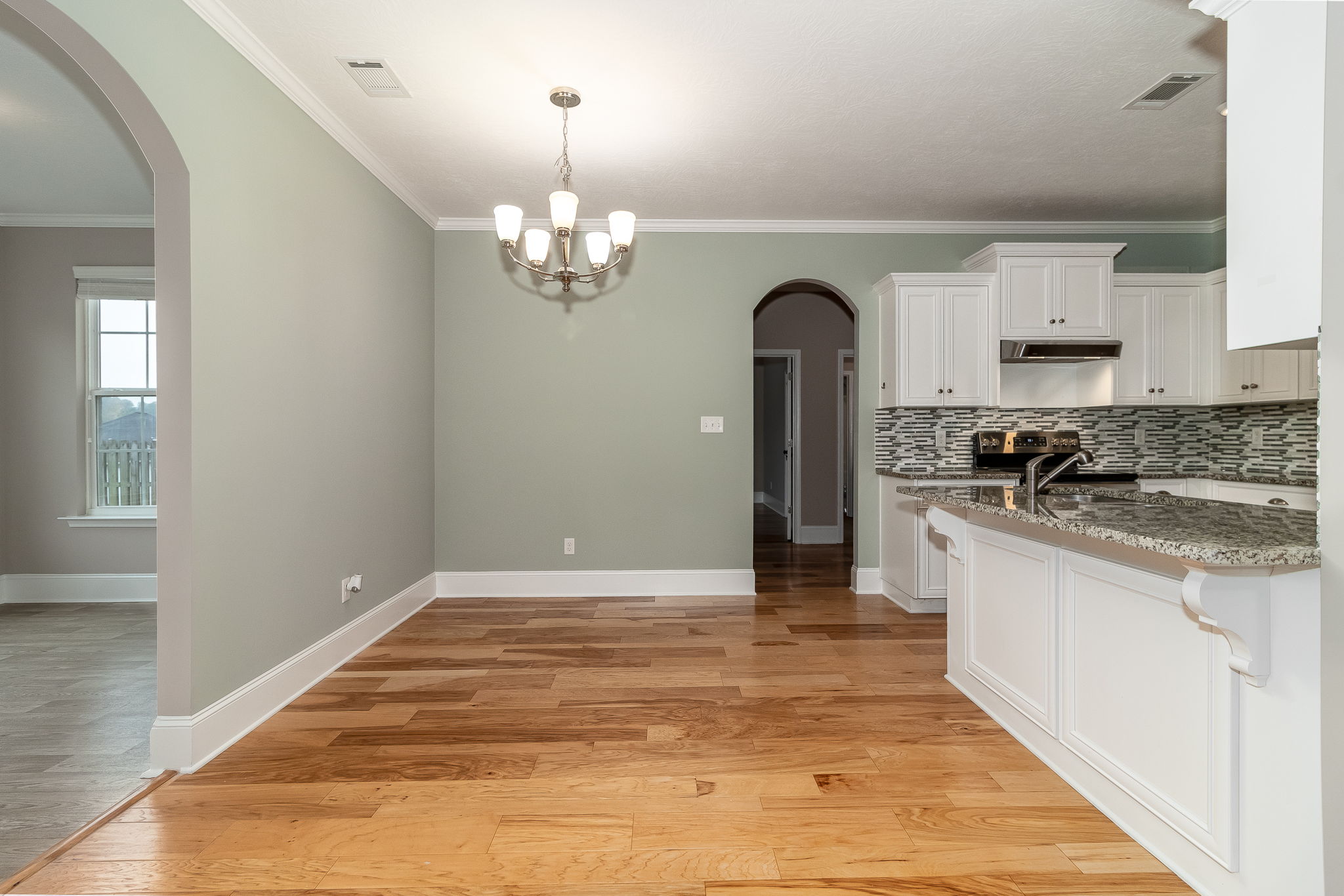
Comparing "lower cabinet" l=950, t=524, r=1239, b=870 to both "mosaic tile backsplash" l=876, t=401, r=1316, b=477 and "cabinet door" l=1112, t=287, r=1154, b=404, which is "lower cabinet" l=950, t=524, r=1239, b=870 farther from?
"cabinet door" l=1112, t=287, r=1154, b=404

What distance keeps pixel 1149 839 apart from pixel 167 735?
295 cm

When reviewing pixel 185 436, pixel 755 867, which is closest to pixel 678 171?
pixel 185 436

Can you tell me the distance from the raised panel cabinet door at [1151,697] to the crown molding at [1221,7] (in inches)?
57.4

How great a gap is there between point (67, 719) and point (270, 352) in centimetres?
161

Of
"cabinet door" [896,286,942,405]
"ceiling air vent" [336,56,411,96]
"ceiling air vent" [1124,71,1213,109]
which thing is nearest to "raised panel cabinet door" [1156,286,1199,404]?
"cabinet door" [896,286,942,405]

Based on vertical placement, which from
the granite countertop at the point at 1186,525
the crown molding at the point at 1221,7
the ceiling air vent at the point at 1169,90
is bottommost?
the granite countertop at the point at 1186,525

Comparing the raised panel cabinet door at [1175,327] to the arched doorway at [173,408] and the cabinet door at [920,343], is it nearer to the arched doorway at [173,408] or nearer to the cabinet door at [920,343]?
the cabinet door at [920,343]

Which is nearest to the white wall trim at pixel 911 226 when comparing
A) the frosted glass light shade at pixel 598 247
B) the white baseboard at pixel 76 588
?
the frosted glass light shade at pixel 598 247

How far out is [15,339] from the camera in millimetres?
4594

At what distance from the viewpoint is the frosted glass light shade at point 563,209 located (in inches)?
117

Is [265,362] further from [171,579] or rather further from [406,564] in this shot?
[406,564]

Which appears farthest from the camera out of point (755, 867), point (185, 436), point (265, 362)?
point (265, 362)

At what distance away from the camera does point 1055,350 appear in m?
4.49

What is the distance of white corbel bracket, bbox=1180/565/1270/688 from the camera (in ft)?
4.83
